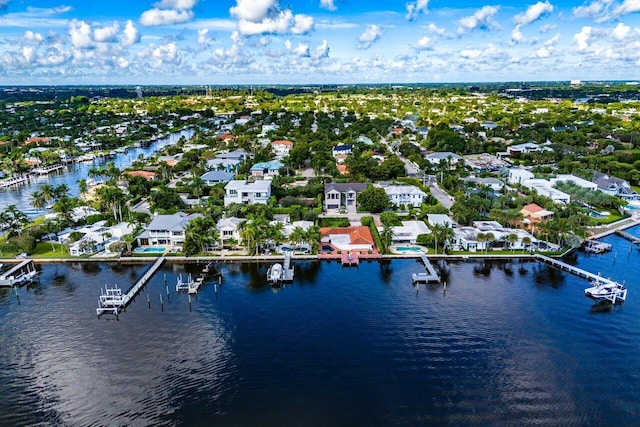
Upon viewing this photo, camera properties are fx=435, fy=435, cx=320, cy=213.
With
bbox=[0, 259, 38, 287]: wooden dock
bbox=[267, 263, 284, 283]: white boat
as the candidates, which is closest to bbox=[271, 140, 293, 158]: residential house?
bbox=[267, 263, 284, 283]: white boat

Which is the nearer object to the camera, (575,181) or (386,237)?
(386,237)

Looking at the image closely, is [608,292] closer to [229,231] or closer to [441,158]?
[229,231]

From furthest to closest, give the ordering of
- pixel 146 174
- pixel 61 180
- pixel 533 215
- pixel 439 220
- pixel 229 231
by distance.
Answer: pixel 61 180 < pixel 146 174 < pixel 533 215 < pixel 439 220 < pixel 229 231

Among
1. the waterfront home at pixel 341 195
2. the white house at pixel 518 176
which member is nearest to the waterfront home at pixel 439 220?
the waterfront home at pixel 341 195

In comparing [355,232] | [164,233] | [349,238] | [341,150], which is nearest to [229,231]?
→ [164,233]

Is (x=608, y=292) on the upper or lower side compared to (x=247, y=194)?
lower

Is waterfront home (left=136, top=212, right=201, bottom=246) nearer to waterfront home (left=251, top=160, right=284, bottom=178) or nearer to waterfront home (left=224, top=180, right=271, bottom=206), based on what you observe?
waterfront home (left=224, top=180, right=271, bottom=206)
